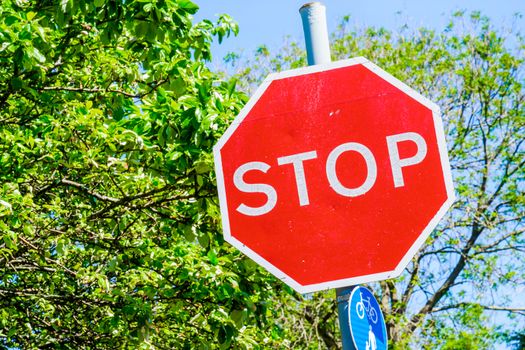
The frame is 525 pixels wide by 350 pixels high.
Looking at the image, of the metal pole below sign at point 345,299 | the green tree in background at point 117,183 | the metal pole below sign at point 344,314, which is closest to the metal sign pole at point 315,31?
the metal pole below sign at point 345,299

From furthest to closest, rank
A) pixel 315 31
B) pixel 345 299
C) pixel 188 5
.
Result: pixel 188 5
pixel 315 31
pixel 345 299

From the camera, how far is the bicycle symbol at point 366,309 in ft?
9.11

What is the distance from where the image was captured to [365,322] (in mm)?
2854

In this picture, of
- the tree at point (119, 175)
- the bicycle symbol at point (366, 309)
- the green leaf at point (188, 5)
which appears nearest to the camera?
the bicycle symbol at point (366, 309)

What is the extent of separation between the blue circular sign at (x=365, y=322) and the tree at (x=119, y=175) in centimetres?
331

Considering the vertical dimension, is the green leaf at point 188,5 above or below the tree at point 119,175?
above

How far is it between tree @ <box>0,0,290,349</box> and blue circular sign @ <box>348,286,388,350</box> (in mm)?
3310

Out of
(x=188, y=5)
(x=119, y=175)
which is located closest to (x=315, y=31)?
(x=188, y=5)

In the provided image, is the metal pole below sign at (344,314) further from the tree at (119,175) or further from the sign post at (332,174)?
the tree at (119,175)

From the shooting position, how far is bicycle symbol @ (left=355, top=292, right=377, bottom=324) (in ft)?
9.11

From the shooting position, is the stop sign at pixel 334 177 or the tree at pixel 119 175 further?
the tree at pixel 119 175

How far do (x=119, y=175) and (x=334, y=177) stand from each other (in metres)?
5.90

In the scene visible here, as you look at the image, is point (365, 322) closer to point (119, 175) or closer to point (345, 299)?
point (345, 299)

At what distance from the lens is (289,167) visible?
8.73 feet
